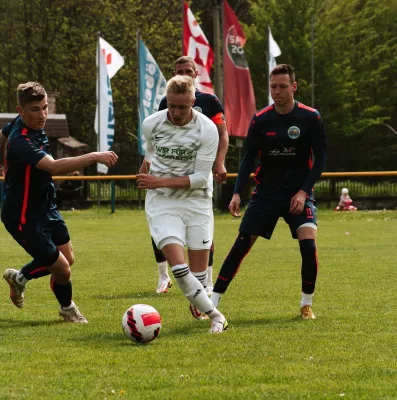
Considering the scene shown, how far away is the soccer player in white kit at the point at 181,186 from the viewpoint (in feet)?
24.2

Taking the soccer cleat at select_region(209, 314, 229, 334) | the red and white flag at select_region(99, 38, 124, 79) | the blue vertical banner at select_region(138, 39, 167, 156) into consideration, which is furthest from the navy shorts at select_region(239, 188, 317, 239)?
the red and white flag at select_region(99, 38, 124, 79)

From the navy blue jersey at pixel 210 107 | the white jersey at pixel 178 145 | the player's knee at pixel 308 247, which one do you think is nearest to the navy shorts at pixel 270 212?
the player's knee at pixel 308 247

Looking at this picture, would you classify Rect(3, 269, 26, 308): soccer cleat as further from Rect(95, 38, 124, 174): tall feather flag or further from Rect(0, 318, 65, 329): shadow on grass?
Rect(95, 38, 124, 174): tall feather flag

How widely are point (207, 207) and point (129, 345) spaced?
53.8 inches

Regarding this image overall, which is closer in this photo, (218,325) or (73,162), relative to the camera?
(73,162)

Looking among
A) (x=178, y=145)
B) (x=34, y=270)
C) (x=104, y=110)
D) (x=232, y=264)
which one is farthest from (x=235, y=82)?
(x=178, y=145)

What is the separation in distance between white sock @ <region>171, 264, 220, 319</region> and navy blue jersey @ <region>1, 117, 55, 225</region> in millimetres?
1270

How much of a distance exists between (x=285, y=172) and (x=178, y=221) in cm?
132

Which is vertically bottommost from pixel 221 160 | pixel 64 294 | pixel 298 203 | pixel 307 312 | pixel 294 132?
pixel 307 312

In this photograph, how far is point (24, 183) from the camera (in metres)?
7.78

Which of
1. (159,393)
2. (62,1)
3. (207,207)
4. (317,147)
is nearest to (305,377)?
(159,393)

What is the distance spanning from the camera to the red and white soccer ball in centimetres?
692

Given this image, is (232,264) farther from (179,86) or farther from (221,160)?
(179,86)

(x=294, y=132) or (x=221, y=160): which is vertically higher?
(x=294, y=132)
